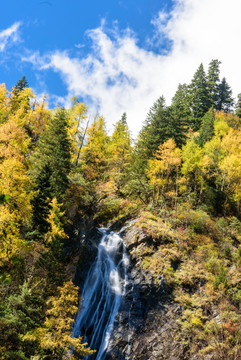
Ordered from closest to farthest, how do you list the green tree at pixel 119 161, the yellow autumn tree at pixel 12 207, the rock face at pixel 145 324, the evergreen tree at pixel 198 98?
the yellow autumn tree at pixel 12 207 → the rock face at pixel 145 324 → the green tree at pixel 119 161 → the evergreen tree at pixel 198 98

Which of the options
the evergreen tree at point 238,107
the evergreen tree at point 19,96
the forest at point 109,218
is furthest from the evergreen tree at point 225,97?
the evergreen tree at point 19,96

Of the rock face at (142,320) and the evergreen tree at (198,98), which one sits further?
the evergreen tree at (198,98)

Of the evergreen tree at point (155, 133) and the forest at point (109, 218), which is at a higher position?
the evergreen tree at point (155, 133)

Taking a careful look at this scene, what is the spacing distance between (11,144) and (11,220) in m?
8.33

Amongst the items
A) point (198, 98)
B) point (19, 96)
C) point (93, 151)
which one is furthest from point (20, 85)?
point (198, 98)

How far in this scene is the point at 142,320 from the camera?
54.9 ft

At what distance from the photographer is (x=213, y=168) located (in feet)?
96.7

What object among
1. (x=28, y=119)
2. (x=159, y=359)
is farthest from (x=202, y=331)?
(x=28, y=119)

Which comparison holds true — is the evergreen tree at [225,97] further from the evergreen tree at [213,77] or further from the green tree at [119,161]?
the green tree at [119,161]

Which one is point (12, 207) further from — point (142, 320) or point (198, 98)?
point (198, 98)

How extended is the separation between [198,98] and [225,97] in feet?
30.0

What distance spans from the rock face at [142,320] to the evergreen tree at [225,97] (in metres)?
43.0

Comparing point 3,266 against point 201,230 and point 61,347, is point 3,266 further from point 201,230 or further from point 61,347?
point 201,230

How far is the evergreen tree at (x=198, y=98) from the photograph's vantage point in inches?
1690
